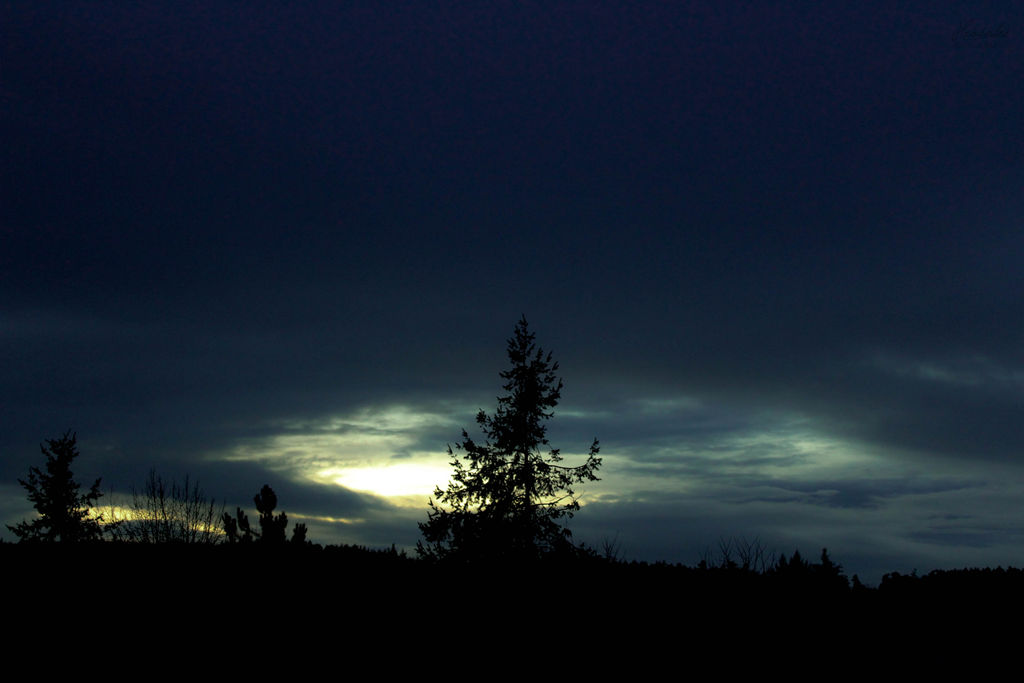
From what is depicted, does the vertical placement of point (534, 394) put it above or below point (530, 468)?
above

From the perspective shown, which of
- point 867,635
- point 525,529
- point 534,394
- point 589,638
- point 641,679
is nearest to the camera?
point 641,679

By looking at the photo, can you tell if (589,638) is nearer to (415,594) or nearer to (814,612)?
(415,594)

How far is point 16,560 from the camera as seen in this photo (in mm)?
14562

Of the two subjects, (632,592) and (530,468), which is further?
(530,468)

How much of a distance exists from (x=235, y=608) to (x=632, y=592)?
6504 millimetres

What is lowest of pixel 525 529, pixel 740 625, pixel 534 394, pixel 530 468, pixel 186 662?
pixel 186 662

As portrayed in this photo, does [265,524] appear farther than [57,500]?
No

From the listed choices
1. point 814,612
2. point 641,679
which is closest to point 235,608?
point 641,679

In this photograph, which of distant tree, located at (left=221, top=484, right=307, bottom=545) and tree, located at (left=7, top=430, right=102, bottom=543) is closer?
distant tree, located at (left=221, top=484, right=307, bottom=545)

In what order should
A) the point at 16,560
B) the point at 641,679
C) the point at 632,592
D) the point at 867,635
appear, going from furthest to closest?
1. the point at 16,560
2. the point at 632,592
3. the point at 867,635
4. the point at 641,679

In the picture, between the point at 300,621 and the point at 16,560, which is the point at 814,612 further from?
the point at 16,560

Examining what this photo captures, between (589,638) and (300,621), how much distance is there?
4373 millimetres

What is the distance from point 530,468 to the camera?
1303 inches

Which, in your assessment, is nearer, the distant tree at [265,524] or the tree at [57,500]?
the distant tree at [265,524]
